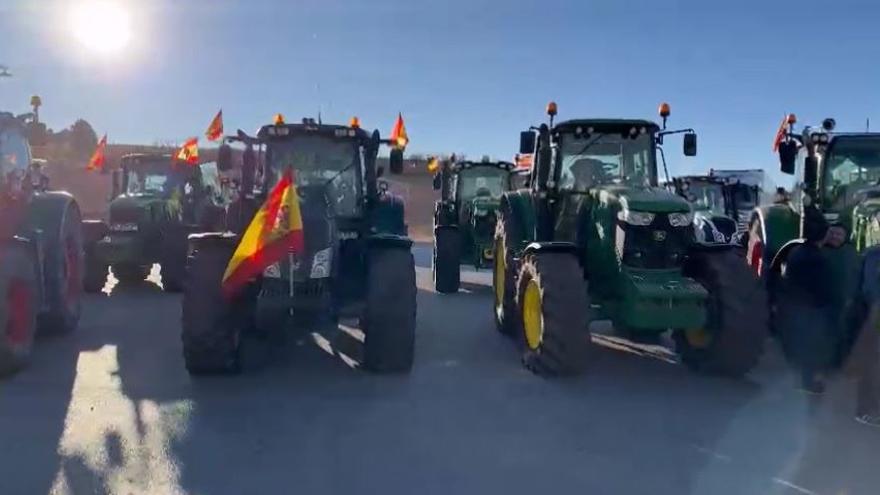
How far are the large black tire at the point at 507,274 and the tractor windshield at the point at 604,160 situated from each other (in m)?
1.03

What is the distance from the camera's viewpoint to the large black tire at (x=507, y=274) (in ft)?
35.2

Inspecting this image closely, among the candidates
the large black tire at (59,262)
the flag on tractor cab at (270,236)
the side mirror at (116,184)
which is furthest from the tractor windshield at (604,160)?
the side mirror at (116,184)

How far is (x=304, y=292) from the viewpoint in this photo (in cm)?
830

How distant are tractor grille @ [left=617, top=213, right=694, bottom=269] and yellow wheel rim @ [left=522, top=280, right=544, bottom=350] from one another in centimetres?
87

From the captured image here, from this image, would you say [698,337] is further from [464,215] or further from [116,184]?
Result: [116,184]

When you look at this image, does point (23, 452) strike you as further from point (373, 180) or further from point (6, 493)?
point (373, 180)

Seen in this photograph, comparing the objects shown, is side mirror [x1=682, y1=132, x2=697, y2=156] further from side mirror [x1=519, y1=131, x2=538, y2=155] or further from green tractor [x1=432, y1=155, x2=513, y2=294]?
green tractor [x1=432, y1=155, x2=513, y2=294]

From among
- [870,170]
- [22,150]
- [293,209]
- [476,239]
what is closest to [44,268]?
[22,150]

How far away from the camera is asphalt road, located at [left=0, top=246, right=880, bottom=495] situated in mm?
5820

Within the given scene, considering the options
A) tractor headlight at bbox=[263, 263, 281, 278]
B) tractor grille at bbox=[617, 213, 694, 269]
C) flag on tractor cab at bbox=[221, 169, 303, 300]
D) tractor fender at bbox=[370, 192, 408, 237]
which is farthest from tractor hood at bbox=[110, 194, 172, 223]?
tractor grille at bbox=[617, 213, 694, 269]

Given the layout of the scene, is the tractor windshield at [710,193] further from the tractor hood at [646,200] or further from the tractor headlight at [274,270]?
the tractor headlight at [274,270]

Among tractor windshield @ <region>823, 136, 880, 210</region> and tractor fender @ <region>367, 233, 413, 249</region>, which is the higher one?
tractor windshield @ <region>823, 136, 880, 210</region>

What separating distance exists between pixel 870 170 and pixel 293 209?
6431mm

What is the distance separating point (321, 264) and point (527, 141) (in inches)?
113
